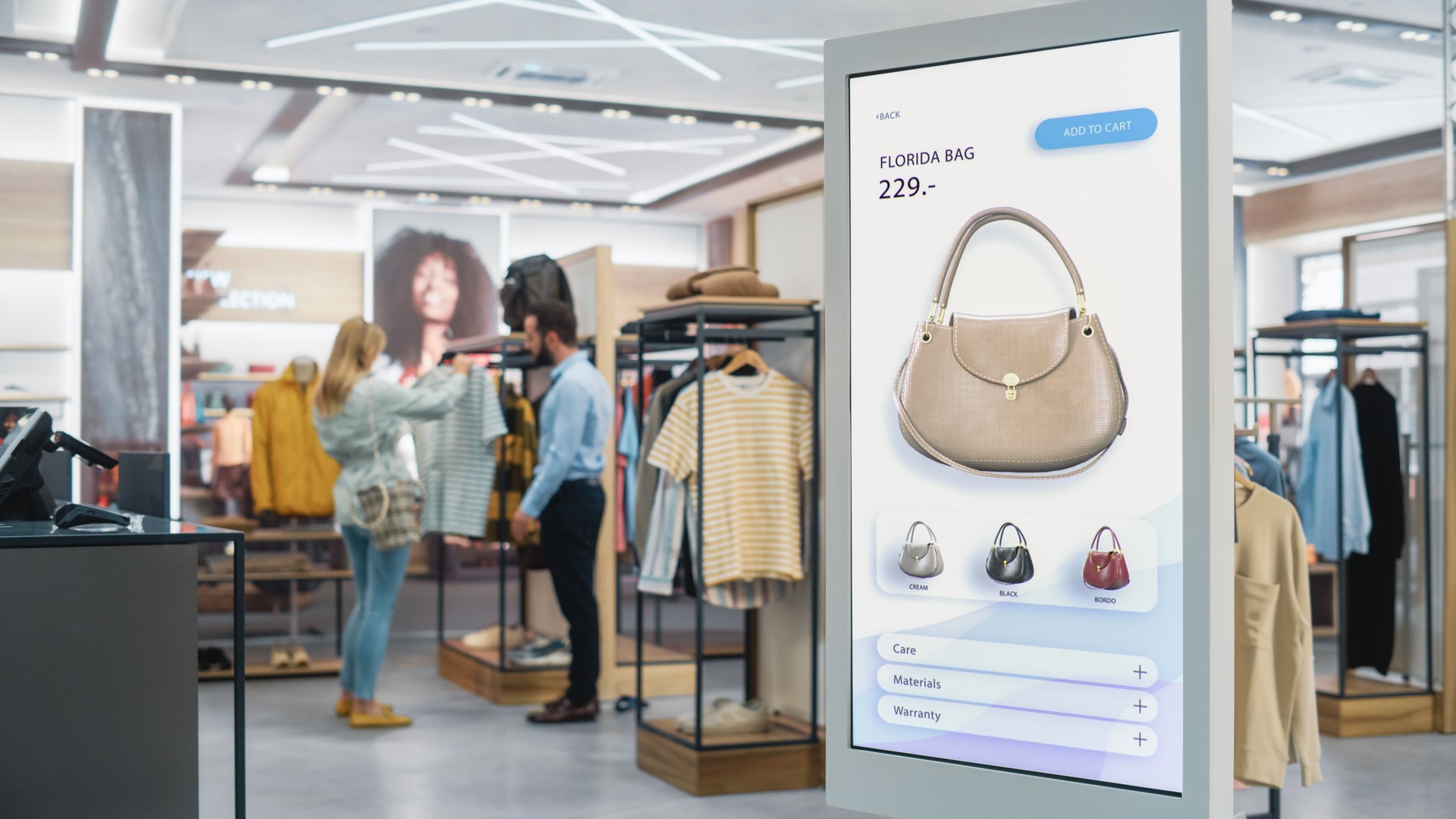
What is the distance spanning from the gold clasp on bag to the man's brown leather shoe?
3982 mm

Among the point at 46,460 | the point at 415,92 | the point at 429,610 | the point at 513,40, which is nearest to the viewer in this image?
the point at 46,460

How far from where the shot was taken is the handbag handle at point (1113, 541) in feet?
5.75

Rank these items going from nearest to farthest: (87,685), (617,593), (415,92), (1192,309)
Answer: (1192,309), (87,685), (617,593), (415,92)

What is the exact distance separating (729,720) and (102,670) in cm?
224

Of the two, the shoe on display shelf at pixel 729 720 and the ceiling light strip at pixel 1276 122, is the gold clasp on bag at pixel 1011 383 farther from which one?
the ceiling light strip at pixel 1276 122

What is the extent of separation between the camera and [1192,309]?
1.70 metres

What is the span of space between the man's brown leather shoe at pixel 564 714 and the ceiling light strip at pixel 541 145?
4262mm

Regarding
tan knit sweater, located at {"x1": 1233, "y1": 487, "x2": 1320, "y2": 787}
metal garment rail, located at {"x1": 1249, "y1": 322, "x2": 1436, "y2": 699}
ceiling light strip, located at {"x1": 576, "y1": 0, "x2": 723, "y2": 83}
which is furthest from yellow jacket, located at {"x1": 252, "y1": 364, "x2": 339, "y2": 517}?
tan knit sweater, located at {"x1": 1233, "y1": 487, "x2": 1320, "y2": 787}

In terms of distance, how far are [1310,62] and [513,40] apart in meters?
4.36

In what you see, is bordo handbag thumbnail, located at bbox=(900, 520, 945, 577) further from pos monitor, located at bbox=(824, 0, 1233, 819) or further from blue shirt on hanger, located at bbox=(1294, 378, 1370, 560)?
blue shirt on hanger, located at bbox=(1294, 378, 1370, 560)

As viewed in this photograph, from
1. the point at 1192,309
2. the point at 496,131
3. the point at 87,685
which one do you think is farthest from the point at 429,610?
the point at 1192,309

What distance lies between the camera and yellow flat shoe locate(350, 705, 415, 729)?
5.42m

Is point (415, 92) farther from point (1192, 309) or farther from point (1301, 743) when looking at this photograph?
point (1192, 309)

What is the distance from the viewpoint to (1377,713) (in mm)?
5461
